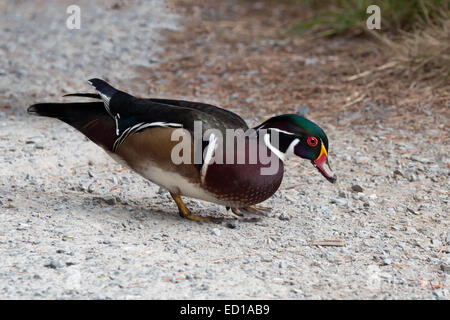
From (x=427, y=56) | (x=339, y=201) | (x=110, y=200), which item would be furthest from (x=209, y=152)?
(x=427, y=56)

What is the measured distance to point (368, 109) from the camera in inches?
219

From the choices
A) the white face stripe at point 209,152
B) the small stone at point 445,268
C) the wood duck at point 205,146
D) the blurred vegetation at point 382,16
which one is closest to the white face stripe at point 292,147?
the wood duck at point 205,146

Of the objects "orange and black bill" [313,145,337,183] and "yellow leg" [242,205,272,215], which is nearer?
"orange and black bill" [313,145,337,183]

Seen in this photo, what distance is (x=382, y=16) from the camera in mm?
6824

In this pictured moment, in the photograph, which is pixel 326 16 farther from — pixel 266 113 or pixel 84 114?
pixel 84 114

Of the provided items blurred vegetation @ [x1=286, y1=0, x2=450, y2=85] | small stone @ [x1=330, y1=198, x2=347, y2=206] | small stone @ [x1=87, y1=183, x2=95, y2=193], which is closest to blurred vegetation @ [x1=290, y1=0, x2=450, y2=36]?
blurred vegetation @ [x1=286, y1=0, x2=450, y2=85]

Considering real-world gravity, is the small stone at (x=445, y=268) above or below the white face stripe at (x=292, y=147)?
below

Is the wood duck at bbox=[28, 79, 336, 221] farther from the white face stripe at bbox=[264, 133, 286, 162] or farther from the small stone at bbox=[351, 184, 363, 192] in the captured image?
the small stone at bbox=[351, 184, 363, 192]

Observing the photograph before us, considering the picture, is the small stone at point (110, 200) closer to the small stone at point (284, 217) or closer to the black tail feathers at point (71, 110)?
the black tail feathers at point (71, 110)

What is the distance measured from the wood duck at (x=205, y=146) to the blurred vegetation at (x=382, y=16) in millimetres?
2982

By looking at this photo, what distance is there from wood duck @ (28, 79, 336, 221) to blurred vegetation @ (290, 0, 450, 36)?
298cm

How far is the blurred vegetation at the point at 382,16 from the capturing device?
6.36 m

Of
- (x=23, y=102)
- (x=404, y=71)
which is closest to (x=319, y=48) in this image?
(x=404, y=71)

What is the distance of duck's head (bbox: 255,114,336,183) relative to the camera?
350 centimetres
